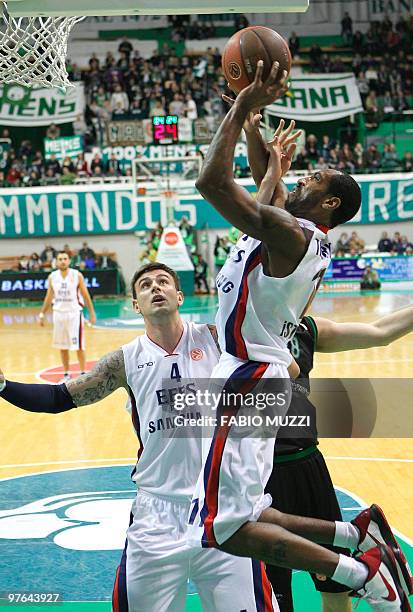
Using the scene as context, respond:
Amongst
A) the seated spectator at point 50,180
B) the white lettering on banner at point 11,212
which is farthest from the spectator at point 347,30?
the white lettering on banner at point 11,212

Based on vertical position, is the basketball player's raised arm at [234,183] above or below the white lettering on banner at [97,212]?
above

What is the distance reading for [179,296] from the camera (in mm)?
4203

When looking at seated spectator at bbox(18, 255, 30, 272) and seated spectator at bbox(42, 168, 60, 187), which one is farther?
seated spectator at bbox(42, 168, 60, 187)

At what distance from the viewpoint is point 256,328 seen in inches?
138

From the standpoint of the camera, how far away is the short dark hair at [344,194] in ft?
12.2

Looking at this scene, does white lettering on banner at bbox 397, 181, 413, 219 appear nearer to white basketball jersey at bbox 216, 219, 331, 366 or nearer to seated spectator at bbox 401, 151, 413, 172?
seated spectator at bbox 401, 151, 413, 172

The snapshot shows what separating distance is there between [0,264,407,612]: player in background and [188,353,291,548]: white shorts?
21 cm

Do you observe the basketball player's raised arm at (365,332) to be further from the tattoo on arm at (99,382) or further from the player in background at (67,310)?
the player in background at (67,310)

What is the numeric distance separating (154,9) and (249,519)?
2545 millimetres

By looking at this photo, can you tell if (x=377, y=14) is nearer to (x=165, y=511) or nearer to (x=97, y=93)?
(x=97, y=93)

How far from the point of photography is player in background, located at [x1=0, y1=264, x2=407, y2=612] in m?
3.56

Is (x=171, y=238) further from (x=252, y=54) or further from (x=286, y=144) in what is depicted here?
(x=252, y=54)

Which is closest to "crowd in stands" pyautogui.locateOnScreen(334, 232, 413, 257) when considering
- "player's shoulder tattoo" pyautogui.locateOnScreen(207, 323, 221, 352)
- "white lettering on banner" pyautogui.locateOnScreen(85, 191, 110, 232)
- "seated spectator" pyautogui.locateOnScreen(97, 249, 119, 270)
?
"seated spectator" pyautogui.locateOnScreen(97, 249, 119, 270)

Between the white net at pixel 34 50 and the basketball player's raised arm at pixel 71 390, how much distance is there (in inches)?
101
